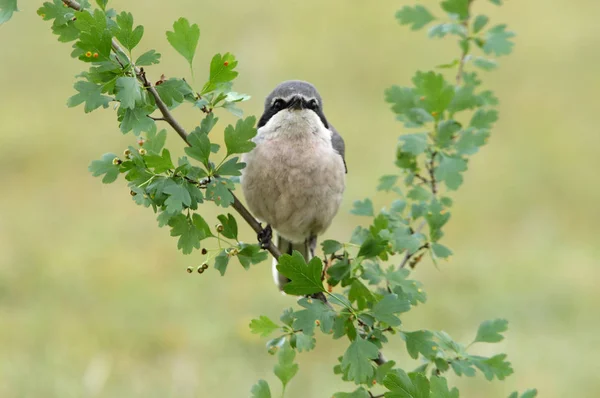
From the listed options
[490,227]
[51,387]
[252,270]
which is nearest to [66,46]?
[252,270]

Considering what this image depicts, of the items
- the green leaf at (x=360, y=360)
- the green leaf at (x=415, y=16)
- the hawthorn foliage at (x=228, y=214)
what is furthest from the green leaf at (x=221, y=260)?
the green leaf at (x=415, y=16)

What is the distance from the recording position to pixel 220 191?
2.30 m

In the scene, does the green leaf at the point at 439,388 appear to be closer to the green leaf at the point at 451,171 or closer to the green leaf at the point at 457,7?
the green leaf at the point at 451,171

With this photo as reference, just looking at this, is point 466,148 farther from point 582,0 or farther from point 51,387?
point 582,0

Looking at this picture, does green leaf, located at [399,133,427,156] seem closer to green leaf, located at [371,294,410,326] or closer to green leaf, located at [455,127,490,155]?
green leaf, located at [455,127,490,155]

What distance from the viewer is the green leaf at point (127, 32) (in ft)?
7.09

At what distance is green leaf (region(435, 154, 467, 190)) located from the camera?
9.73 ft

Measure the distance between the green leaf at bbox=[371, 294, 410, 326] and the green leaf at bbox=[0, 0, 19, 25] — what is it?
1.21 metres

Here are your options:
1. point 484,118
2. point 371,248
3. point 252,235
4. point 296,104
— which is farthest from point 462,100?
point 252,235

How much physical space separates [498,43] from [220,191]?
5.23ft

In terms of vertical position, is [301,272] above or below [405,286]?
below

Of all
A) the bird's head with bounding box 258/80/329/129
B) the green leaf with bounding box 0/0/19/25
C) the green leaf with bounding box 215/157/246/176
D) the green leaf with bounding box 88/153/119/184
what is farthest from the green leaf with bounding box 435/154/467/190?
the green leaf with bounding box 0/0/19/25

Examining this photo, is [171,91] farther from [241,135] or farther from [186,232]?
[186,232]

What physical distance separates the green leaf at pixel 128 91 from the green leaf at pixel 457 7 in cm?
165
